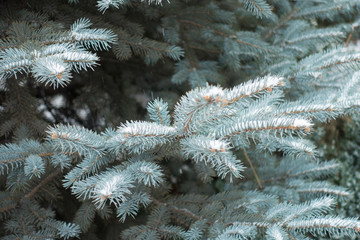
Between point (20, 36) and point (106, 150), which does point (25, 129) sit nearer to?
point (20, 36)

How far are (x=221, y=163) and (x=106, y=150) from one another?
411 mm

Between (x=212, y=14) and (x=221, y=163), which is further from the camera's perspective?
(x=212, y=14)

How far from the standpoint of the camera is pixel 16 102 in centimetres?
159

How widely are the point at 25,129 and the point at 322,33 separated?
174 cm

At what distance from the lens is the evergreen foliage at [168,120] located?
0.95m

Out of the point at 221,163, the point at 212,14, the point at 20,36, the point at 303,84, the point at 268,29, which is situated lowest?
the point at 303,84

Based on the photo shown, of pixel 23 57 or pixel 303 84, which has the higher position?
pixel 23 57

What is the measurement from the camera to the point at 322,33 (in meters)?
1.87

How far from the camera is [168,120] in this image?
3.67 feet

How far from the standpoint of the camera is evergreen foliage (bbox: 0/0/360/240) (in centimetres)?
95

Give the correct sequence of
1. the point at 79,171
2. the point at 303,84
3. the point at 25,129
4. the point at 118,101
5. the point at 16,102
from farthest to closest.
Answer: the point at 118,101
the point at 303,84
the point at 16,102
the point at 25,129
the point at 79,171

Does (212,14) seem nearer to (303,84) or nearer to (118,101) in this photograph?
(303,84)

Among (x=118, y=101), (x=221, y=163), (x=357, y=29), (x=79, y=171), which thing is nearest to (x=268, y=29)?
(x=357, y=29)

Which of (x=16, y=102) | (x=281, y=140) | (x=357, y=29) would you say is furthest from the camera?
(x=357, y=29)
